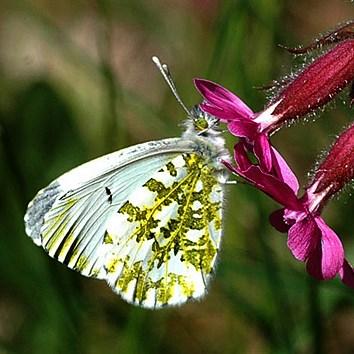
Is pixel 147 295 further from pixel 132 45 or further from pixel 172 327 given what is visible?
pixel 132 45

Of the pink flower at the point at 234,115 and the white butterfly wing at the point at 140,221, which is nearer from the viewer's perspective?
the pink flower at the point at 234,115

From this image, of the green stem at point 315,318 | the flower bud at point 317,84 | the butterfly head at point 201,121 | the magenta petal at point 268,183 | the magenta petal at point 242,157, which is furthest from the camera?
the green stem at point 315,318

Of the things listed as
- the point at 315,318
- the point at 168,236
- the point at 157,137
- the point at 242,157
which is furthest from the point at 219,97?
the point at 157,137

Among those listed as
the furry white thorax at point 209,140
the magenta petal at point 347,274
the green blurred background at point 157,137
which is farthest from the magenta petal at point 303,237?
A: the green blurred background at point 157,137

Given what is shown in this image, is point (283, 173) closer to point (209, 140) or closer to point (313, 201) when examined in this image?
point (313, 201)

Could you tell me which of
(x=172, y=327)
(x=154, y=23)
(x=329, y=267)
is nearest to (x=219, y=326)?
(x=172, y=327)

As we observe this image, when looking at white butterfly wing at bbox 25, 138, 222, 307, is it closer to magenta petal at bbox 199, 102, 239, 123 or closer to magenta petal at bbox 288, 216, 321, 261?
magenta petal at bbox 199, 102, 239, 123

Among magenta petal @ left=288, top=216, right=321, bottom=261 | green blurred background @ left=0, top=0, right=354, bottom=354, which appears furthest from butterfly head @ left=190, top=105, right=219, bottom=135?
magenta petal @ left=288, top=216, right=321, bottom=261

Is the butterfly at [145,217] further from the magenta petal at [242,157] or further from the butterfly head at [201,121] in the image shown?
the magenta petal at [242,157]
